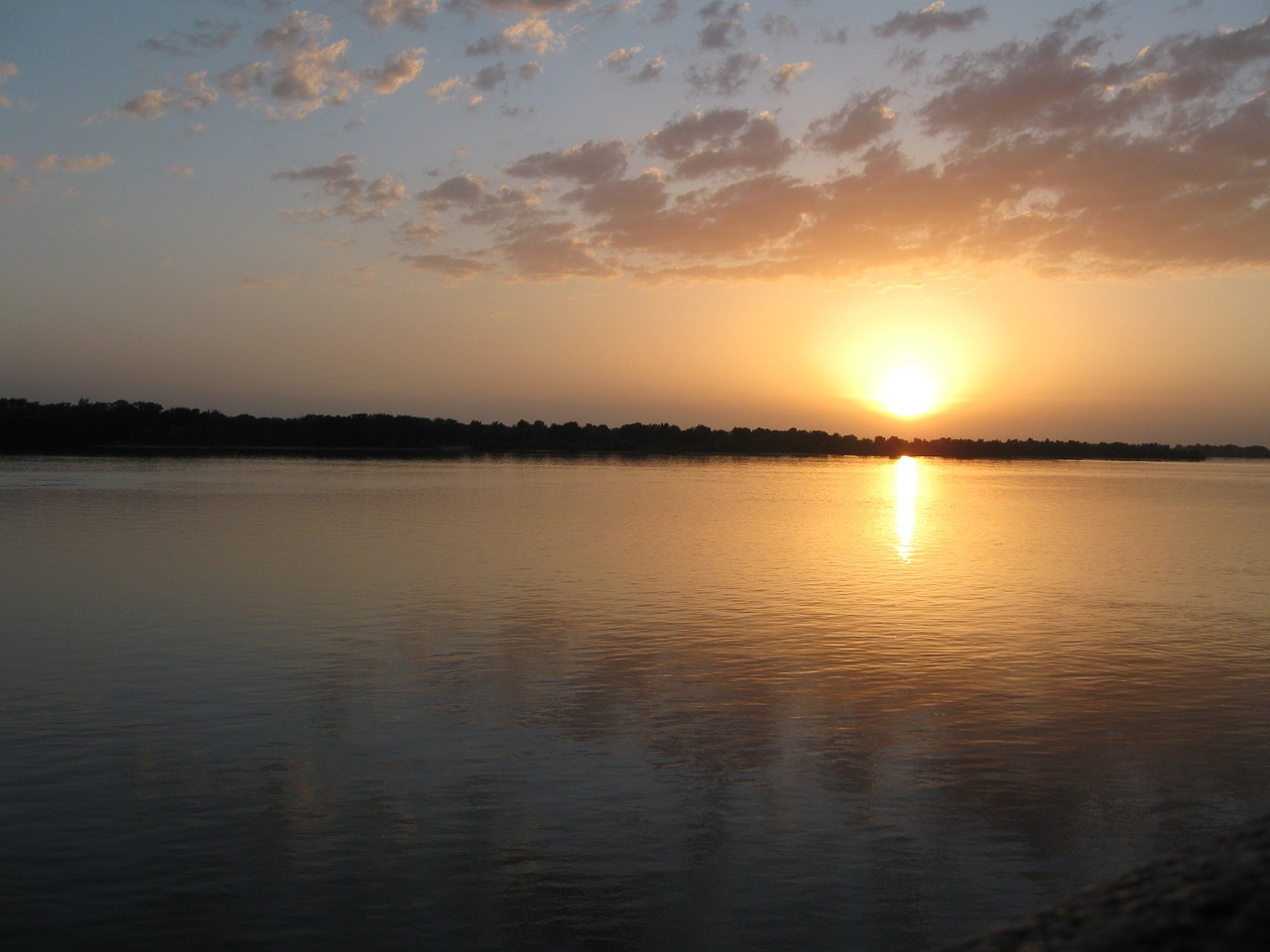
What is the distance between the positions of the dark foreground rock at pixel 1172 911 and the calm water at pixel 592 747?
12.2 ft

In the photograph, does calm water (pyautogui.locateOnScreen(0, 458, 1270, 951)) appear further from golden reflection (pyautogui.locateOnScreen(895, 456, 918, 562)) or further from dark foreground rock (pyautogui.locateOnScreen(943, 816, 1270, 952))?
golden reflection (pyautogui.locateOnScreen(895, 456, 918, 562))

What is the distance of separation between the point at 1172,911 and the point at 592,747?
892 centimetres

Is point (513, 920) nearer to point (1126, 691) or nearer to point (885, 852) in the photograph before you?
point (885, 852)

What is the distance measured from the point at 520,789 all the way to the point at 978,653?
10484 mm

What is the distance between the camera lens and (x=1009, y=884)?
8781 mm

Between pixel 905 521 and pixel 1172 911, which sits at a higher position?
pixel 1172 911

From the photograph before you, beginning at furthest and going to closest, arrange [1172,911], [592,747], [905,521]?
[905,521] → [592,747] → [1172,911]

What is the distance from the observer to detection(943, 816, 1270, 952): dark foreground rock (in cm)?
373

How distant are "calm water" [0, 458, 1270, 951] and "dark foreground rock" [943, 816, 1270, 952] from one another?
12.2 ft

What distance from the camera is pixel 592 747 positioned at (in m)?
12.4

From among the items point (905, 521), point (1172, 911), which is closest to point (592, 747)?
point (1172, 911)

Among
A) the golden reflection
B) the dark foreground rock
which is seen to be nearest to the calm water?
the dark foreground rock

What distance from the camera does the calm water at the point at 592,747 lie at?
330 inches

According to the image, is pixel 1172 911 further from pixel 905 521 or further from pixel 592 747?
pixel 905 521
